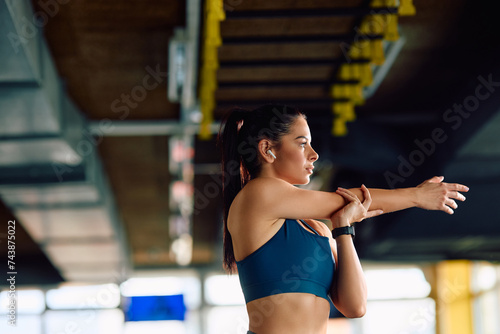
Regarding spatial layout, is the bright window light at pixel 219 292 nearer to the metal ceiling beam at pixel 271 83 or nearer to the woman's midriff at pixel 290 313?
the metal ceiling beam at pixel 271 83

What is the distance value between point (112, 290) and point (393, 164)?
26.3ft

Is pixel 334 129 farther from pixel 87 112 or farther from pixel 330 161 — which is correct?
pixel 87 112

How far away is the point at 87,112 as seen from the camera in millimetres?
5680

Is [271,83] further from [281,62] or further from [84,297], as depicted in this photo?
[84,297]

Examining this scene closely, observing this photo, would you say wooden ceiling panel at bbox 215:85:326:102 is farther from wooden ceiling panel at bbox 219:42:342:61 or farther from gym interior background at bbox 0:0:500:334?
wooden ceiling panel at bbox 219:42:342:61

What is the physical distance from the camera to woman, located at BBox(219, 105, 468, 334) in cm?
150

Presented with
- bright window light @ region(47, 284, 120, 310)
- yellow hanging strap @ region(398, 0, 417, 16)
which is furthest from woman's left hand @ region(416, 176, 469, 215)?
bright window light @ region(47, 284, 120, 310)

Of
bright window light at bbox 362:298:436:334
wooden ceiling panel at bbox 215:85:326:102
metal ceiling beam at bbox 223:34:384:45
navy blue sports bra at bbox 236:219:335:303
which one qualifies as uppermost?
wooden ceiling panel at bbox 215:85:326:102

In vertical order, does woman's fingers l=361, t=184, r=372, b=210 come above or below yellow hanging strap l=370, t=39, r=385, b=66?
below

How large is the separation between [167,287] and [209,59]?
30.3 ft

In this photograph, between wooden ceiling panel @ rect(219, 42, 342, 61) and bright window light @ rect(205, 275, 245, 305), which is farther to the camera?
bright window light @ rect(205, 275, 245, 305)

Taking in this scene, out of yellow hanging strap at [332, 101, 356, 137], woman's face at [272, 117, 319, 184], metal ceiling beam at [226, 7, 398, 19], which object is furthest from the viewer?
yellow hanging strap at [332, 101, 356, 137]

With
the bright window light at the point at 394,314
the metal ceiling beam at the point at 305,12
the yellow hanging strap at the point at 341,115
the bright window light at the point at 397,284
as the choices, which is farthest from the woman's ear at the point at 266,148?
the bright window light at the point at 397,284

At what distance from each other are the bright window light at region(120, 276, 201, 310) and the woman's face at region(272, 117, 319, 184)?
10.9m
